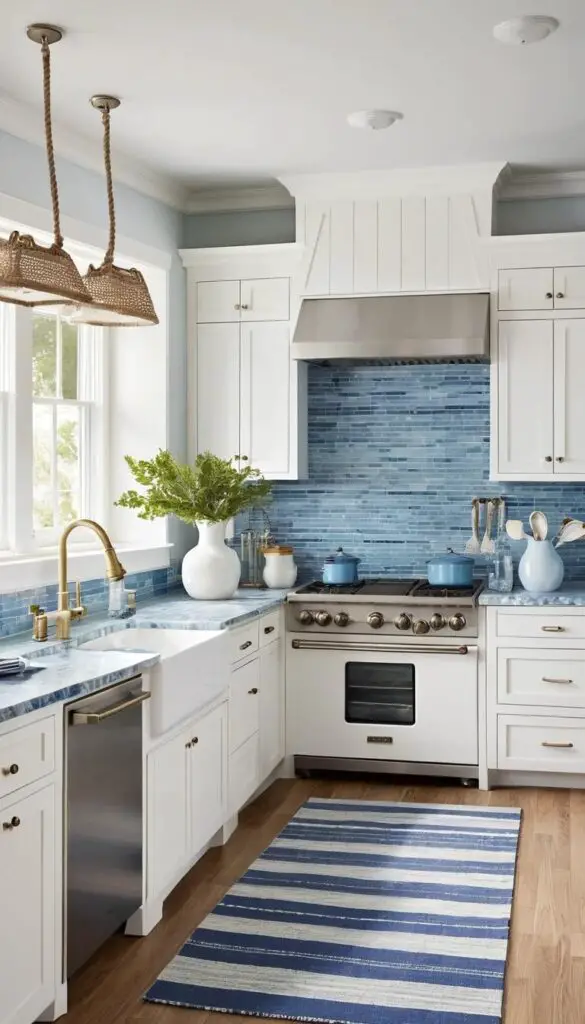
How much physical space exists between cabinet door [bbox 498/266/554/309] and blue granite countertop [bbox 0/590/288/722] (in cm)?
173

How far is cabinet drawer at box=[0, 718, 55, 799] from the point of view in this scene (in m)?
2.50

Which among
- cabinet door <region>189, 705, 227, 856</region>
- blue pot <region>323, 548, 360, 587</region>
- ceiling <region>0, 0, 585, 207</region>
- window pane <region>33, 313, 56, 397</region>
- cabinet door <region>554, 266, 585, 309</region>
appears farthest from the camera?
blue pot <region>323, 548, 360, 587</region>

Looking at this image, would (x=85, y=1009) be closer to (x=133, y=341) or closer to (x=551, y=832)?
(x=551, y=832)

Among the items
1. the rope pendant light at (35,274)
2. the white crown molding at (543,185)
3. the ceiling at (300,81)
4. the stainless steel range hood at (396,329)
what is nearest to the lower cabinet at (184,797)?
the rope pendant light at (35,274)

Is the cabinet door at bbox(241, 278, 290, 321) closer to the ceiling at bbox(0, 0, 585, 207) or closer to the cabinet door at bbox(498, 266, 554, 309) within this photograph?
the ceiling at bbox(0, 0, 585, 207)

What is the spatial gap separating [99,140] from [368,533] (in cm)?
231

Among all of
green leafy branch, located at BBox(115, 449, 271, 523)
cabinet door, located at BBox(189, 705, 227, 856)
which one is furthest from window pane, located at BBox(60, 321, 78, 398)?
cabinet door, located at BBox(189, 705, 227, 856)

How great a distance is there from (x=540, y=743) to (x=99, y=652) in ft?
7.59

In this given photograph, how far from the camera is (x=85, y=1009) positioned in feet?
9.34

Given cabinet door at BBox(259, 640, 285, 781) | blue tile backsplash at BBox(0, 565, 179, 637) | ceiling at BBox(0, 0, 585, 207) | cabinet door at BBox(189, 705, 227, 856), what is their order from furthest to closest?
1. cabinet door at BBox(259, 640, 285, 781)
2. blue tile backsplash at BBox(0, 565, 179, 637)
3. cabinet door at BBox(189, 705, 227, 856)
4. ceiling at BBox(0, 0, 585, 207)

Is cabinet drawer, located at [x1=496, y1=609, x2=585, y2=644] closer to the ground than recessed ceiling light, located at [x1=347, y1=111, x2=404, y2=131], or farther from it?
closer to the ground

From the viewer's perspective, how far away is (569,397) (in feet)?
16.5

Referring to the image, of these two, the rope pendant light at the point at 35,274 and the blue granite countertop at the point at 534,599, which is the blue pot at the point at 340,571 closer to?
the blue granite countertop at the point at 534,599

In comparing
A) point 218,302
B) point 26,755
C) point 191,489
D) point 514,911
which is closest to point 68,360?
point 191,489
